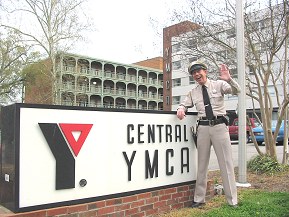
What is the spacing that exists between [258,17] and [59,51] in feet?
72.1

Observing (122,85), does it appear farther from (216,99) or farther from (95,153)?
(95,153)

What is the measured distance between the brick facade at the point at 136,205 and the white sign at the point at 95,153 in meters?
0.09

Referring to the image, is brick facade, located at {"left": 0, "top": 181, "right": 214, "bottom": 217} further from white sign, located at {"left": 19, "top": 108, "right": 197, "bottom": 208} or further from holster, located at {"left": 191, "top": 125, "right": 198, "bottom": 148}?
holster, located at {"left": 191, "top": 125, "right": 198, "bottom": 148}

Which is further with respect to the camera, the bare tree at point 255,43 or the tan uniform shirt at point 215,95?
the bare tree at point 255,43

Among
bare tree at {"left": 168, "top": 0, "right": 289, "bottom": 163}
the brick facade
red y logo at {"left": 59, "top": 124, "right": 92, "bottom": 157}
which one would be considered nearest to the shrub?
bare tree at {"left": 168, "top": 0, "right": 289, "bottom": 163}

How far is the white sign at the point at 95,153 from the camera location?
10.2 feet

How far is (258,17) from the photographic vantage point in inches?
308

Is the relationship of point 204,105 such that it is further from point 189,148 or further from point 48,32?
point 48,32

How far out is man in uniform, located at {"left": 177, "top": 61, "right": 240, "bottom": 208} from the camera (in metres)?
4.32

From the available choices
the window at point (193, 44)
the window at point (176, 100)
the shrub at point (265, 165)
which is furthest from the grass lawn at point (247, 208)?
the window at point (176, 100)

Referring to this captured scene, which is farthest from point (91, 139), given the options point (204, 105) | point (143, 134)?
point (204, 105)

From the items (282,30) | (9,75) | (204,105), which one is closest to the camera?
(204,105)

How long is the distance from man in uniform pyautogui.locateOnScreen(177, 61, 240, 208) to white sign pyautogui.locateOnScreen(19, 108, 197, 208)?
0.82ft

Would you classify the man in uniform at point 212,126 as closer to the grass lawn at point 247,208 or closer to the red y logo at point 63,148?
the grass lawn at point 247,208
